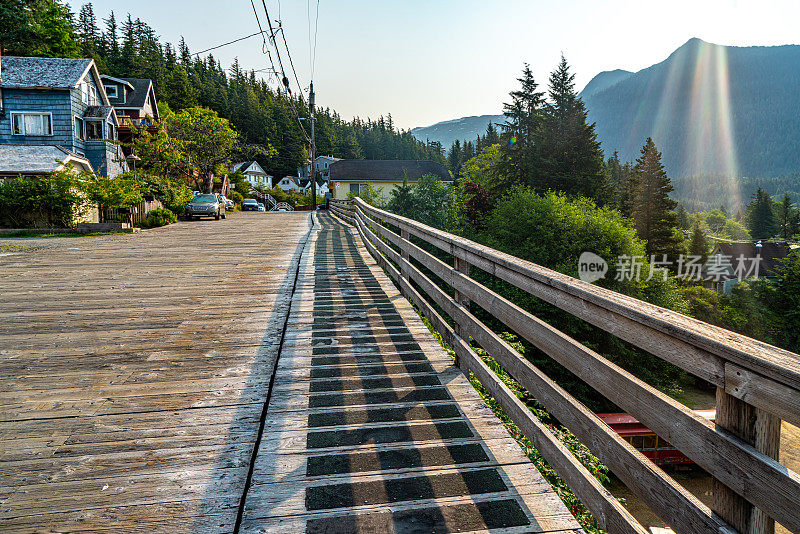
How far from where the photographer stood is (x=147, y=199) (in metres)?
24.9

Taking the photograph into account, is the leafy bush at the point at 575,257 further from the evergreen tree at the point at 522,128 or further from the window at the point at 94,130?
the window at the point at 94,130

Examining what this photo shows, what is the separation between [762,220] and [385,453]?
133 meters

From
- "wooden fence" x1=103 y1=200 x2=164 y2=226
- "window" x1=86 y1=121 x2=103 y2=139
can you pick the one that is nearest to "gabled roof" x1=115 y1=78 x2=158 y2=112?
"window" x1=86 y1=121 x2=103 y2=139

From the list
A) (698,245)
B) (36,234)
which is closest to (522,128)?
(698,245)

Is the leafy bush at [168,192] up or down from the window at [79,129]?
down

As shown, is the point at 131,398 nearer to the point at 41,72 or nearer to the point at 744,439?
the point at 744,439

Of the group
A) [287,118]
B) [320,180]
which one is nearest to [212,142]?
[287,118]

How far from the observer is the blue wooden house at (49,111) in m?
27.7

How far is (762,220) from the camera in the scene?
109 metres

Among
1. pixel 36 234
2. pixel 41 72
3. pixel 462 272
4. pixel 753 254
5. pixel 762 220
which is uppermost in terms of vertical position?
pixel 41 72

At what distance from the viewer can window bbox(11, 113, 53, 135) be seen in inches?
1107

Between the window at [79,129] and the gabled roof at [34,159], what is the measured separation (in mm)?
2486

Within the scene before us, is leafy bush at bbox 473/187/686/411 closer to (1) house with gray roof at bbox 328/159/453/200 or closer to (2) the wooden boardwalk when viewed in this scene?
(2) the wooden boardwalk

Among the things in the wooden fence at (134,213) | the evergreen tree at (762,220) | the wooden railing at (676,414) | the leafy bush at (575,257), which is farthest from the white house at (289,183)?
the wooden railing at (676,414)
